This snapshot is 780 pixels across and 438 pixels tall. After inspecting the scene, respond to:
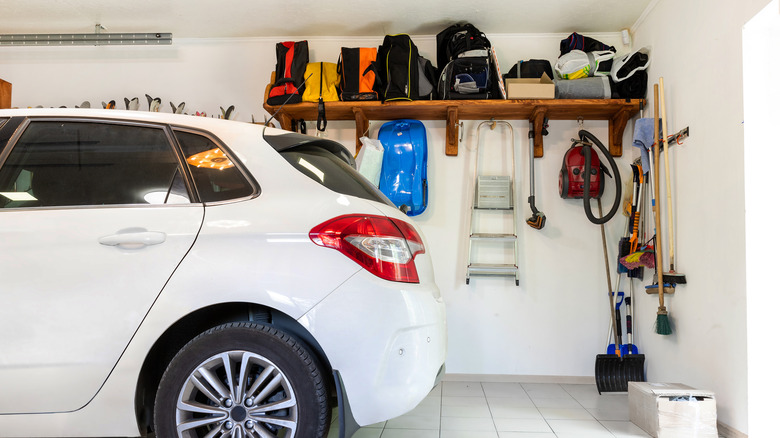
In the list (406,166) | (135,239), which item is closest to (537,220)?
(406,166)

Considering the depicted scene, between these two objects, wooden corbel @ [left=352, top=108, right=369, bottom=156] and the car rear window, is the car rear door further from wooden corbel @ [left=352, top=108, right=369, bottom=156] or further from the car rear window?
wooden corbel @ [left=352, top=108, right=369, bottom=156]

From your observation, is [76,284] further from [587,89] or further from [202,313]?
[587,89]

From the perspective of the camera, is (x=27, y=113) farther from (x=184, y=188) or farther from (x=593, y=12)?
(x=593, y=12)

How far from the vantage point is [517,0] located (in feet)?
12.7

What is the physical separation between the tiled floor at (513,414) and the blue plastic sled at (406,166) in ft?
4.94

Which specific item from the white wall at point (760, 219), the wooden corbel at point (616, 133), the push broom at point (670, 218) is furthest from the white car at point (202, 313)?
the wooden corbel at point (616, 133)

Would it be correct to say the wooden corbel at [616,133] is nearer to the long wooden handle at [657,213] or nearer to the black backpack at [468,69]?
the long wooden handle at [657,213]

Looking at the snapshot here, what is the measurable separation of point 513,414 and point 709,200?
1717 mm

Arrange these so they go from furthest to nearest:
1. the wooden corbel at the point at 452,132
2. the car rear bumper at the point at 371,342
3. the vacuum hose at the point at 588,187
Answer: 1. the wooden corbel at the point at 452,132
2. the vacuum hose at the point at 588,187
3. the car rear bumper at the point at 371,342

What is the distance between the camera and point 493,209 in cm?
430

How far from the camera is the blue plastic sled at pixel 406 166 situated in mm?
4180

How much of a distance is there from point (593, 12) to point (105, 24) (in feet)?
13.3

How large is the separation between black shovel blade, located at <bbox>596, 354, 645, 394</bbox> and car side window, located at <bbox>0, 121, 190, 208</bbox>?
10.9 feet

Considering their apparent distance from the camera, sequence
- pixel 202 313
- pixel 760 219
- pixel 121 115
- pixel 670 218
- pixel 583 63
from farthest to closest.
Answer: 1. pixel 583 63
2. pixel 670 218
3. pixel 760 219
4. pixel 121 115
5. pixel 202 313
